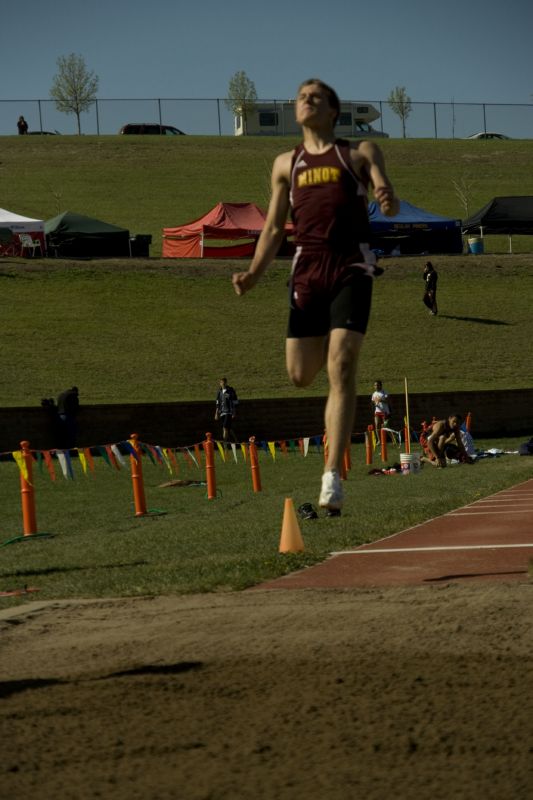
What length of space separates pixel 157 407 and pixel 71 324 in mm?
12512

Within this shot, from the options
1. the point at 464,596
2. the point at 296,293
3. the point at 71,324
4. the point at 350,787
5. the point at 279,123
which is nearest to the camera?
the point at 350,787

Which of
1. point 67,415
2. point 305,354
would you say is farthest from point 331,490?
point 67,415

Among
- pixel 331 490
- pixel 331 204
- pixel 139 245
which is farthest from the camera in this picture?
pixel 139 245

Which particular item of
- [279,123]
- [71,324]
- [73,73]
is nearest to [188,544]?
[71,324]

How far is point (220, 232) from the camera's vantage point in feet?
175

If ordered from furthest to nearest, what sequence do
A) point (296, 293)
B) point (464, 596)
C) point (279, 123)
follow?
point (279, 123)
point (296, 293)
point (464, 596)

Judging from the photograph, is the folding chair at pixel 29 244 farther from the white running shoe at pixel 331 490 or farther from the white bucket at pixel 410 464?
the white running shoe at pixel 331 490

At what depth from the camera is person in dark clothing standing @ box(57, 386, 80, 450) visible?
95.7 feet

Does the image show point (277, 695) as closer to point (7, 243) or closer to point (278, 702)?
point (278, 702)

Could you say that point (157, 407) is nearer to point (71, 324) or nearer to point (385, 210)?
point (71, 324)

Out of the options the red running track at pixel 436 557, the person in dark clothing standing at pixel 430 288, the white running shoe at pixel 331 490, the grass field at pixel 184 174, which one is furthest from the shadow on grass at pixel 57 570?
the grass field at pixel 184 174

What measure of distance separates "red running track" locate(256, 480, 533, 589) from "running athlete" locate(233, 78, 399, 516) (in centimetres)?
102

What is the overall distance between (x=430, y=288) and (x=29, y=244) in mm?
17040

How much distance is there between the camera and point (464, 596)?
6.00m
